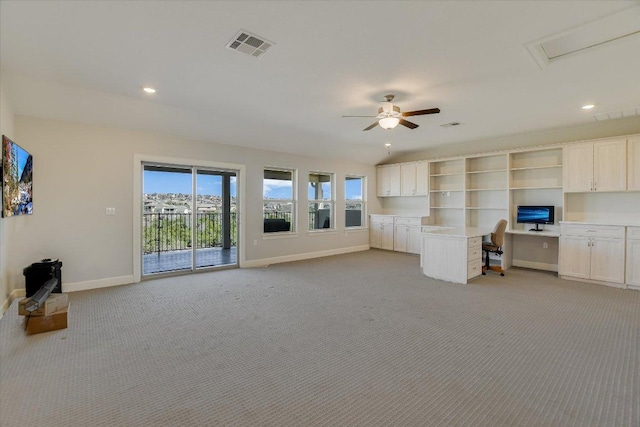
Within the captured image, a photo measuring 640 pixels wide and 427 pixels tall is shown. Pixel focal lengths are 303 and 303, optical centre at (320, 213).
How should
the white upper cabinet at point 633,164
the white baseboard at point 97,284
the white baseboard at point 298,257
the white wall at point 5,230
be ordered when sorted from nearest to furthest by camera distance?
the white wall at point 5,230
the white baseboard at point 97,284
the white upper cabinet at point 633,164
the white baseboard at point 298,257

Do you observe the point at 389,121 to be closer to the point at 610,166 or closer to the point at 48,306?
the point at 610,166

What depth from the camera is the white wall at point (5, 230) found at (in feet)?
11.0

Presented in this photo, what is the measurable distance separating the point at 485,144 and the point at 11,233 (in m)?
8.54

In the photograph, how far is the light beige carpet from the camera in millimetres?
1904

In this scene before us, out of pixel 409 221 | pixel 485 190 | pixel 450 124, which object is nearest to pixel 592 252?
pixel 485 190

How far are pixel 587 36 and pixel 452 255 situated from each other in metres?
3.34

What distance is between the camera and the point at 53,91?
12.6 feet

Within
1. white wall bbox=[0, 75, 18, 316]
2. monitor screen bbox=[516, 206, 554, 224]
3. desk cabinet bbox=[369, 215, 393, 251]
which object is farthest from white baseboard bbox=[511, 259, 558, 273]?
white wall bbox=[0, 75, 18, 316]

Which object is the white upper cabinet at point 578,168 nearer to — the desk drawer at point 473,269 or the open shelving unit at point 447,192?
the open shelving unit at point 447,192

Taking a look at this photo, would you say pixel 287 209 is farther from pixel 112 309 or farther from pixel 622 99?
pixel 622 99

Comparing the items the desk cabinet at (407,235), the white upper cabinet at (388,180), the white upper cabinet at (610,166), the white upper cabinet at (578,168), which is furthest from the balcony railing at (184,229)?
the white upper cabinet at (610,166)

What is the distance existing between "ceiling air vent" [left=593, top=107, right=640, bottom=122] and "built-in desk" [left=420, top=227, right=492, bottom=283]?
2.58 metres

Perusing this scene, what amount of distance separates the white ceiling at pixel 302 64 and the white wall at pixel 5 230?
0.76ft

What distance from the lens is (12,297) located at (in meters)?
3.92
